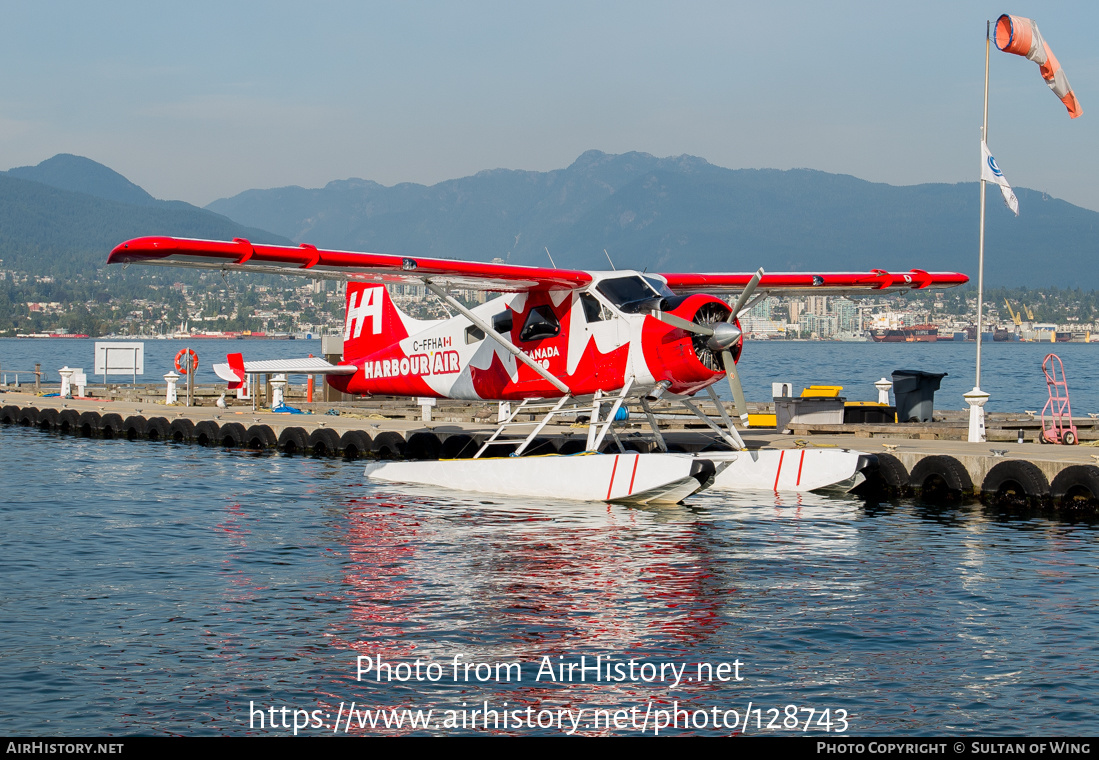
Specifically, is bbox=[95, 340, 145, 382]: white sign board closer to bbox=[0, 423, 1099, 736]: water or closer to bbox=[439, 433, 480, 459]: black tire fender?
bbox=[439, 433, 480, 459]: black tire fender

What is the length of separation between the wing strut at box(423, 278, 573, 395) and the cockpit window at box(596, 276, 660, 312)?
1.67 metres

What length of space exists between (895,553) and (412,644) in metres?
6.89

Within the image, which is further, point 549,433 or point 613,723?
point 549,433

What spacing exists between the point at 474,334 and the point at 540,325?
7.17 feet

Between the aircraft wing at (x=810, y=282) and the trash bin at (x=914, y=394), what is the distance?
150 inches

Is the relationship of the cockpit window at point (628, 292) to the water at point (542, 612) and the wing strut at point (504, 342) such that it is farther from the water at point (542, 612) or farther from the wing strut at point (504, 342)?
the water at point (542, 612)

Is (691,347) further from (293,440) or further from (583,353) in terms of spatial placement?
(293,440)

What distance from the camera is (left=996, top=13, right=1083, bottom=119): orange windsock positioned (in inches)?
923

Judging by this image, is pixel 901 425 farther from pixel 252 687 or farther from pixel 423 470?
pixel 252 687

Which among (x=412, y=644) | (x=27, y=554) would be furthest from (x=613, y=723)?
(x=27, y=554)

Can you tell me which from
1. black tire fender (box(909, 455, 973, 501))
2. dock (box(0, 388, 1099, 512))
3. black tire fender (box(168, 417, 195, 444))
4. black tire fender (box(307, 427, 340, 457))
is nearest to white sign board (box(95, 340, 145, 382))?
dock (box(0, 388, 1099, 512))

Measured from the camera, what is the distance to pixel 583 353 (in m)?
18.6
